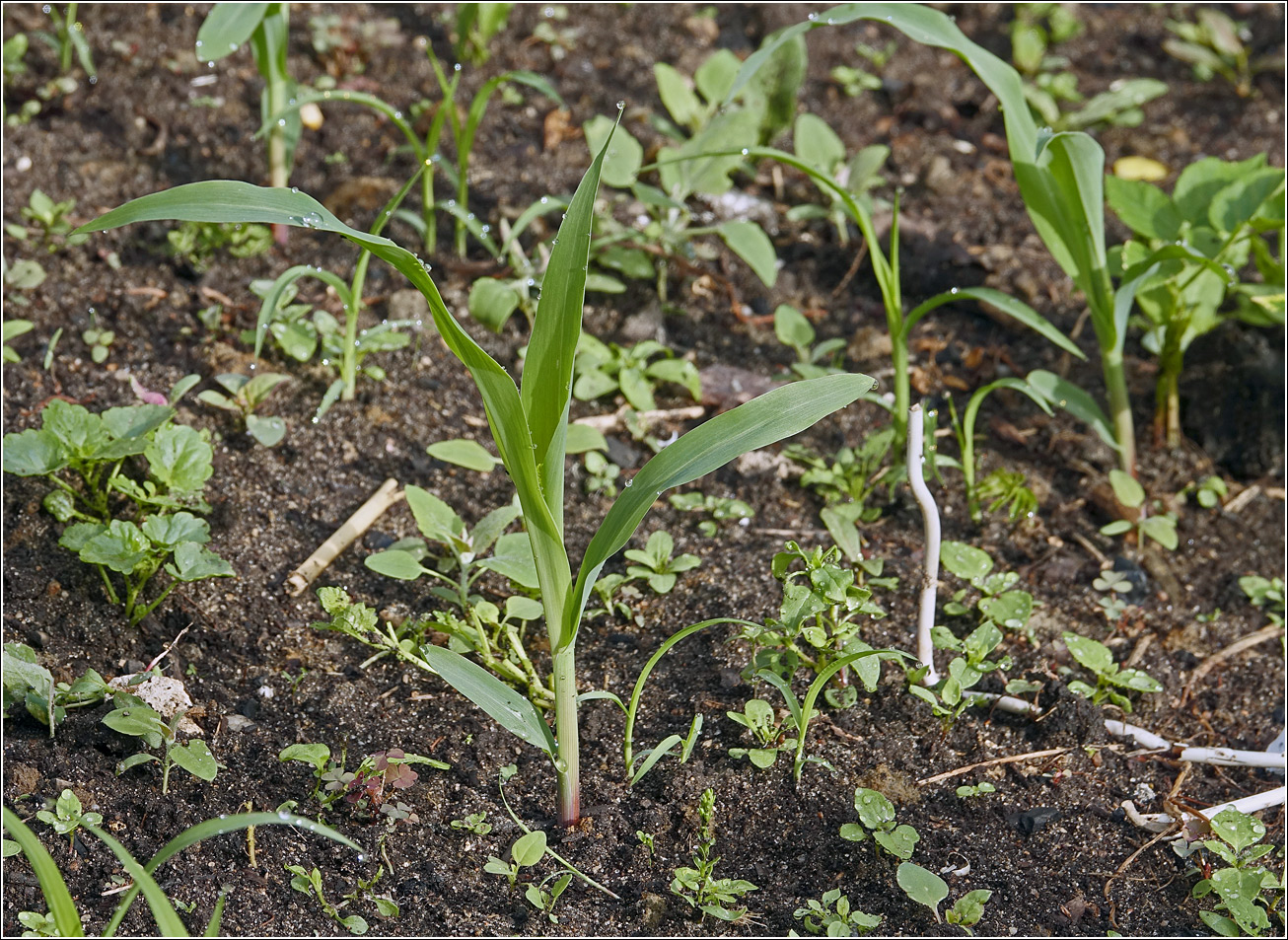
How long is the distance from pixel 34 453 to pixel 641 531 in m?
0.94

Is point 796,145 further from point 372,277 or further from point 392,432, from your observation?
point 392,432

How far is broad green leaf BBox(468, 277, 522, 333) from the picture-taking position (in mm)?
2152

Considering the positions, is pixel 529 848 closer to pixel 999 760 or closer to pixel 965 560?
pixel 999 760

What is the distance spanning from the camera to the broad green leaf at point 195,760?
1.39 m

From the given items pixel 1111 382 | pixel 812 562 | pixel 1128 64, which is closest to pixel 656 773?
pixel 812 562

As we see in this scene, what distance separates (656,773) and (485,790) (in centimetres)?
23

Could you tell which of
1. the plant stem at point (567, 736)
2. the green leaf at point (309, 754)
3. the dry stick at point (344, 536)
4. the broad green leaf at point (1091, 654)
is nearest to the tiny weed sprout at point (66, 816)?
the green leaf at point (309, 754)

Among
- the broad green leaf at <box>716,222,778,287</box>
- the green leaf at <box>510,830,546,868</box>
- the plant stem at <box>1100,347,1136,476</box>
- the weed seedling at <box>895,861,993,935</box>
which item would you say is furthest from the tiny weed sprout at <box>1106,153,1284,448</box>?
the green leaf at <box>510,830,546,868</box>

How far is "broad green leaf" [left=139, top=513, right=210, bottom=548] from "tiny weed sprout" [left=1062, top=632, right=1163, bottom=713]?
→ 1283mm

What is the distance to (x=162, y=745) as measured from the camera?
57.9 inches

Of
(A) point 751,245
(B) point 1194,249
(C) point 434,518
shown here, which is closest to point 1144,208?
(B) point 1194,249

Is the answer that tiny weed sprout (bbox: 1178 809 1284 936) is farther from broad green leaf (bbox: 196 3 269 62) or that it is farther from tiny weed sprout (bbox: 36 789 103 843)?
broad green leaf (bbox: 196 3 269 62)

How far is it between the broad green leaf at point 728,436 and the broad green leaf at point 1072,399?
875 mm

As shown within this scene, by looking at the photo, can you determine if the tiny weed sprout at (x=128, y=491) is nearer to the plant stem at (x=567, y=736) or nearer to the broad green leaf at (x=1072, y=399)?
the plant stem at (x=567, y=736)
